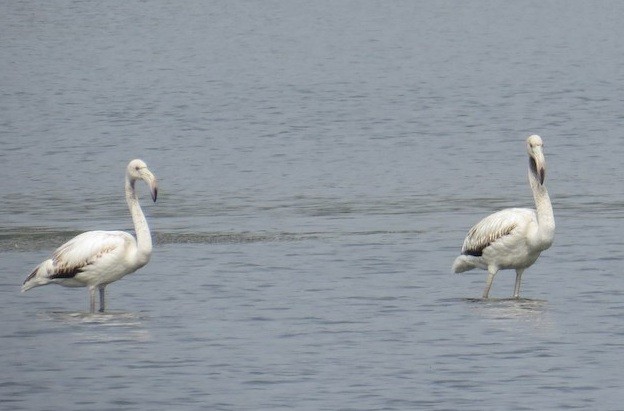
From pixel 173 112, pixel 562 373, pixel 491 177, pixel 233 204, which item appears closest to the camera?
pixel 562 373

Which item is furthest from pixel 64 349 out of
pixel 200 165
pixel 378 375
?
pixel 200 165

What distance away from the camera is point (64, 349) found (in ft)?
47.3

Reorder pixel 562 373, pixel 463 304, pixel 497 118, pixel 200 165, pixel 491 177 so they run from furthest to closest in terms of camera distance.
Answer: pixel 497 118 → pixel 200 165 → pixel 491 177 → pixel 463 304 → pixel 562 373

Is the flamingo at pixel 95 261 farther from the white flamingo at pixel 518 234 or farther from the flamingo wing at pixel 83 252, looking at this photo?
the white flamingo at pixel 518 234

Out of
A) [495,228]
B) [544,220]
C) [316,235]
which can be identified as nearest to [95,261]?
[495,228]

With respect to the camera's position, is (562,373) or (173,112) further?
(173,112)

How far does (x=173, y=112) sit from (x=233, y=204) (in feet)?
64.4

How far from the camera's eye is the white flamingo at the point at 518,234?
16094 millimetres

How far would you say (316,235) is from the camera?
21188 millimetres

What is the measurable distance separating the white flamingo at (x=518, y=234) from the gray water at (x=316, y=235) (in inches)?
16.5

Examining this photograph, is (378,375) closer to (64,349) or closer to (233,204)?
(64,349)

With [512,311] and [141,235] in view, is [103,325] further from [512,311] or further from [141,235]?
[512,311]

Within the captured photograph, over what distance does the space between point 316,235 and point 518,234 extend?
17.6 ft

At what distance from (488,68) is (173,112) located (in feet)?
56.3
